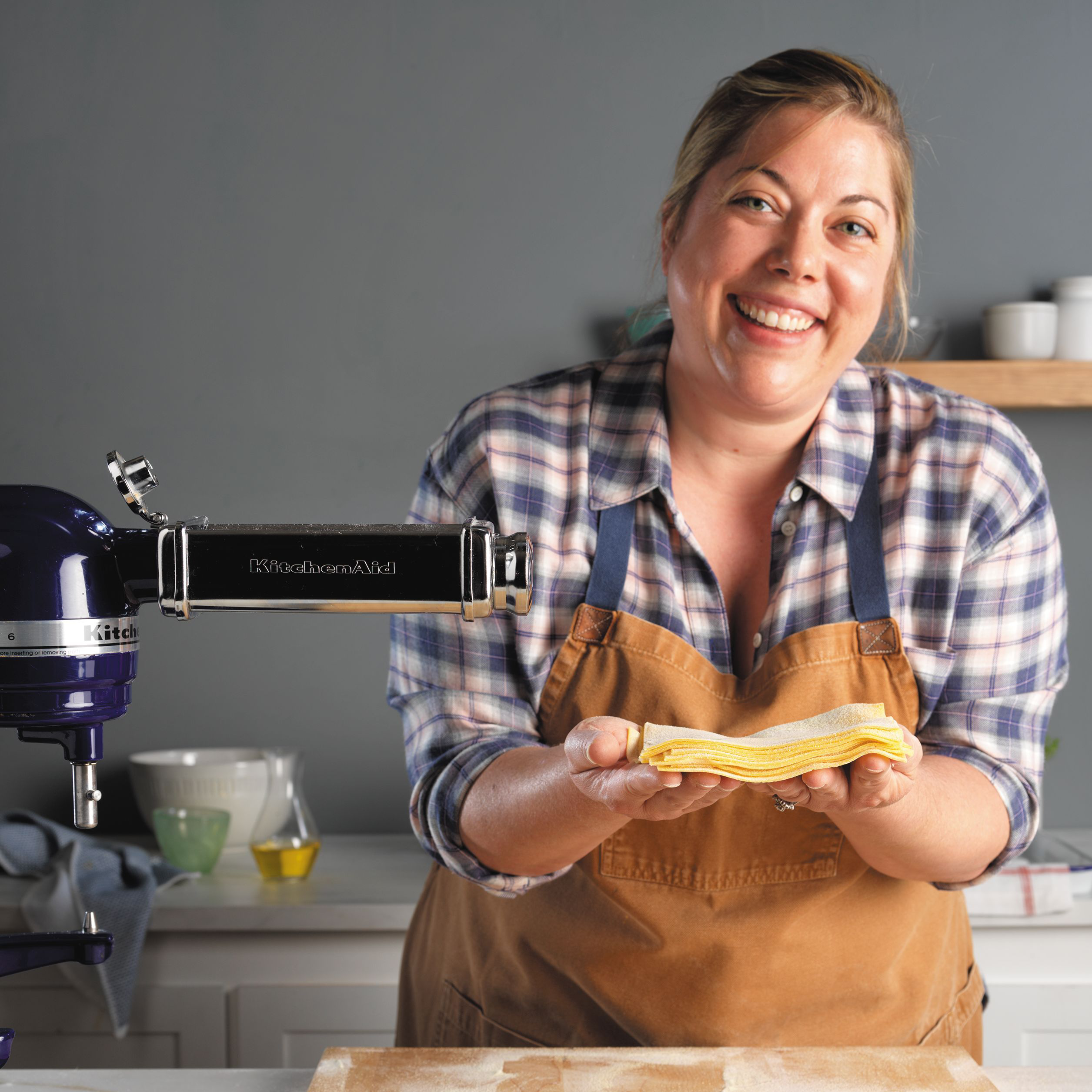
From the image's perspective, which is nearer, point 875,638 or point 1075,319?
point 875,638

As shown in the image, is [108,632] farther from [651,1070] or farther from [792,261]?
[792,261]

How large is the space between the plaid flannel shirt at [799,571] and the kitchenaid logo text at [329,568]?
0.44 m

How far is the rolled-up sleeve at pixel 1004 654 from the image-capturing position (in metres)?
1.14

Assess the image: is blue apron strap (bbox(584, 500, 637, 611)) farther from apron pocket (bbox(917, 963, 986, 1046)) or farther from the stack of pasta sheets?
apron pocket (bbox(917, 963, 986, 1046))

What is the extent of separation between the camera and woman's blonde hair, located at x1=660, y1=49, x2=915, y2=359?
1128 mm

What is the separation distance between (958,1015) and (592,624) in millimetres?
579

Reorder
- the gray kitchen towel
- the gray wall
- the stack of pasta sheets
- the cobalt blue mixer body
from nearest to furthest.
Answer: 1. the cobalt blue mixer body
2. the stack of pasta sheets
3. the gray kitchen towel
4. the gray wall

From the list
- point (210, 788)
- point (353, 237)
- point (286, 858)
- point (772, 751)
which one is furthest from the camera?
point (353, 237)

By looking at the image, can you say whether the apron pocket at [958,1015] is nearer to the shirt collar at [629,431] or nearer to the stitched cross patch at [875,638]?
the stitched cross patch at [875,638]

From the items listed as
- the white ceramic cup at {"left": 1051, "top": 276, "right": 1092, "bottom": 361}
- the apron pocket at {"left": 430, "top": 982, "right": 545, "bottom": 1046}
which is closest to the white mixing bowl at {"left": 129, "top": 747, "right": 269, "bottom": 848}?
the apron pocket at {"left": 430, "top": 982, "right": 545, "bottom": 1046}

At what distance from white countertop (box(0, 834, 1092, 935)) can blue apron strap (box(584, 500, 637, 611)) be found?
0.89m

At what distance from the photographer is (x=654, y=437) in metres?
1.24

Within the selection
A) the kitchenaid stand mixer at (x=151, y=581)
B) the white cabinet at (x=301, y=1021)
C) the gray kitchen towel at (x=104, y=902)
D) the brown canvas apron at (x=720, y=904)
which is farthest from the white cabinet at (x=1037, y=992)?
the kitchenaid stand mixer at (x=151, y=581)

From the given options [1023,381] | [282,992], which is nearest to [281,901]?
[282,992]
